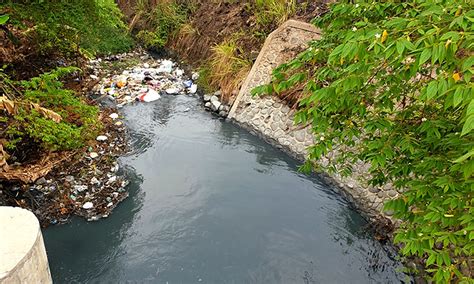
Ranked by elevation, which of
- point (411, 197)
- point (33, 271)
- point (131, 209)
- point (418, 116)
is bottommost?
point (131, 209)

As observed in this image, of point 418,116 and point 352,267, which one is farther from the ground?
point 418,116

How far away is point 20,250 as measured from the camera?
1.96 m

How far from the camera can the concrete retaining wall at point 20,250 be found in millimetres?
1869

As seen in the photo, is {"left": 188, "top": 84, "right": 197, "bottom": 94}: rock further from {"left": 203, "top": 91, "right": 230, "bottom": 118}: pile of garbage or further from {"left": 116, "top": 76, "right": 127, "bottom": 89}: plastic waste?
{"left": 116, "top": 76, "right": 127, "bottom": 89}: plastic waste

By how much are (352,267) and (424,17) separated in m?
2.99

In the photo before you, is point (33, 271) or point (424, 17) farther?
point (33, 271)

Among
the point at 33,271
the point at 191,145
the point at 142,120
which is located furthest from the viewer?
the point at 142,120

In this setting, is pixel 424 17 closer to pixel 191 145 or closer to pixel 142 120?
pixel 191 145

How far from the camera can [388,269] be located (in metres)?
3.83

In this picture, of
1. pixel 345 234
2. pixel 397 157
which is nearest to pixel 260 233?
pixel 345 234

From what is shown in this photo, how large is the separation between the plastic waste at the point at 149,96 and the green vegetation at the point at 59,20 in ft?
4.68

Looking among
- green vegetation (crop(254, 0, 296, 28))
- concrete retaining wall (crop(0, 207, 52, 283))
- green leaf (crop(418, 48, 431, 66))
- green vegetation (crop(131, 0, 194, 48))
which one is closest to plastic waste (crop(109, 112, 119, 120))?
green vegetation (crop(254, 0, 296, 28))

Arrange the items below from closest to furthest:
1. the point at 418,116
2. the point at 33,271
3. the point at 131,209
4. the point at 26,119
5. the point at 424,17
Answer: the point at 424,17, the point at 33,271, the point at 418,116, the point at 26,119, the point at 131,209

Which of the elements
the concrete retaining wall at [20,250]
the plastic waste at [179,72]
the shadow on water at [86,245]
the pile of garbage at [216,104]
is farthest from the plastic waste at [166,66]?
the concrete retaining wall at [20,250]
